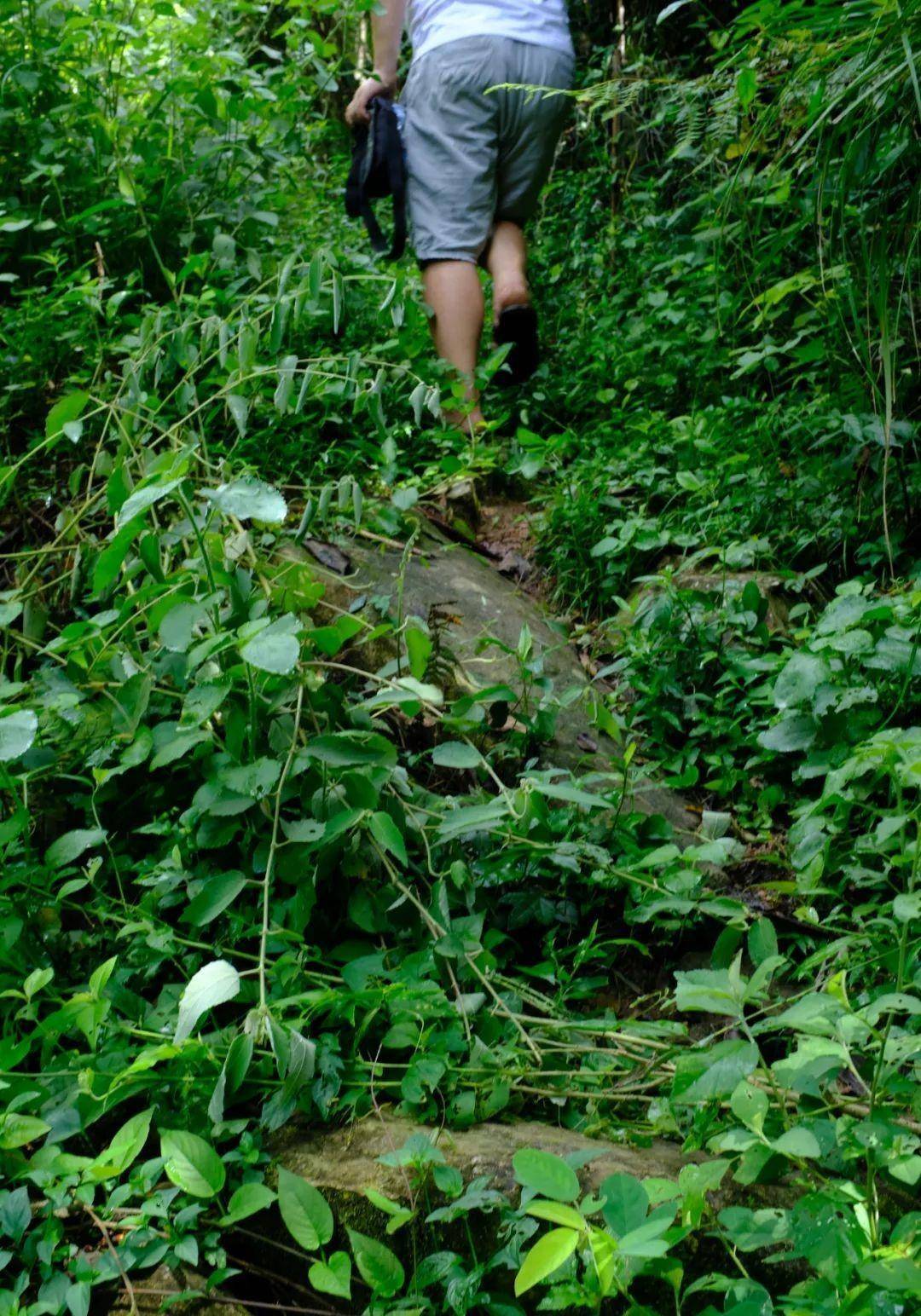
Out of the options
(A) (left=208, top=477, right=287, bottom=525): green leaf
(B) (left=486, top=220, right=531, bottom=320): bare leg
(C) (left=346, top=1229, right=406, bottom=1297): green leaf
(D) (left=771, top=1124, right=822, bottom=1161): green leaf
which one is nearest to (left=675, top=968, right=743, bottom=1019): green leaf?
(D) (left=771, top=1124, right=822, bottom=1161): green leaf

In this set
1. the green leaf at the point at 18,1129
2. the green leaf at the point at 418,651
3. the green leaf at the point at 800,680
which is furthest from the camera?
the green leaf at the point at 800,680

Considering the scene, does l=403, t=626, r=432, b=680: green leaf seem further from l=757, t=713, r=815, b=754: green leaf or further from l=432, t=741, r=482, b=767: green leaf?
l=757, t=713, r=815, b=754: green leaf

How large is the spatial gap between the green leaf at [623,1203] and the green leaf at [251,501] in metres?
1.01

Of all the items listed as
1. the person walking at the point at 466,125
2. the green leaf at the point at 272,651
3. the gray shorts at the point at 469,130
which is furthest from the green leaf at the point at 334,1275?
the gray shorts at the point at 469,130

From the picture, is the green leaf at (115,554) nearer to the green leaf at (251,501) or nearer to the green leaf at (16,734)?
the green leaf at (251,501)

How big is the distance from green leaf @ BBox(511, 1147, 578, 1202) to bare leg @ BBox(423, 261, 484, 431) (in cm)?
305

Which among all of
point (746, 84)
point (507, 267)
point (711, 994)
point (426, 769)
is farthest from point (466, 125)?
point (711, 994)

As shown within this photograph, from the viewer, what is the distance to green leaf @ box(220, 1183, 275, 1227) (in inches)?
55.7

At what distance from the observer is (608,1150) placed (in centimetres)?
151

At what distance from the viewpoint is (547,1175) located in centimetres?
126

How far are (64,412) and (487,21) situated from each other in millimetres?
2667

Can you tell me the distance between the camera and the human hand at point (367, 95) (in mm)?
4102

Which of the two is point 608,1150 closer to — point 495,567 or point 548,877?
point 548,877

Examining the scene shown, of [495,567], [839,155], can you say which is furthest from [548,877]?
[839,155]
